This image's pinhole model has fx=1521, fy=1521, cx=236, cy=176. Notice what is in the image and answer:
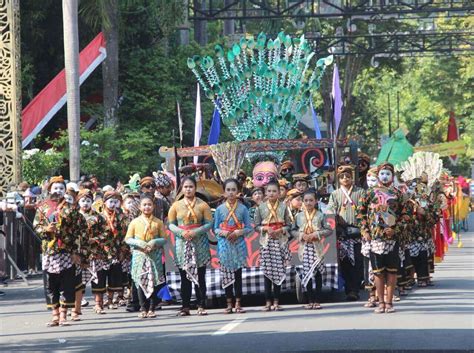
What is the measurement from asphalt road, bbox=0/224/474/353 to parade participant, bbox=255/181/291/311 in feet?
1.30

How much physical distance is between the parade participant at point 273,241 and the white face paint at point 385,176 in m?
1.50

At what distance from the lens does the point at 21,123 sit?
33844mm

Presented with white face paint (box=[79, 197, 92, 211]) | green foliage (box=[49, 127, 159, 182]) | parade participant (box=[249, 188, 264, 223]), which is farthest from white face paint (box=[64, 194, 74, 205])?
green foliage (box=[49, 127, 159, 182])

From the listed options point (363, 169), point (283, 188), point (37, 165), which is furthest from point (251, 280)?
point (37, 165)

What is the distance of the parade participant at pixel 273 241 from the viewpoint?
19234mm

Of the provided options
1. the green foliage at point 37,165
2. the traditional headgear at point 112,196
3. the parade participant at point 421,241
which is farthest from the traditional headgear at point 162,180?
the green foliage at point 37,165

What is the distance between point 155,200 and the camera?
2034 centimetres

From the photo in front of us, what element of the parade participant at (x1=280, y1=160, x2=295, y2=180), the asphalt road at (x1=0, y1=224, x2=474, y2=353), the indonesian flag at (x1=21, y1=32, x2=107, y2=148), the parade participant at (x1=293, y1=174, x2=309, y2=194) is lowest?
the asphalt road at (x1=0, y1=224, x2=474, y2=353)

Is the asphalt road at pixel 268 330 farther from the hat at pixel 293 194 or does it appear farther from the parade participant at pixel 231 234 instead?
the hat at pixel 293 194

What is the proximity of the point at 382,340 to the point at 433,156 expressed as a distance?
42.7ft

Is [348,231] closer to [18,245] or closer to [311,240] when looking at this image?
[311,240]

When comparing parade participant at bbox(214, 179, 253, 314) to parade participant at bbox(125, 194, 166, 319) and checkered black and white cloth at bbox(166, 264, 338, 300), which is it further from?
parade participant at bbox(125, 194, 166, 319)

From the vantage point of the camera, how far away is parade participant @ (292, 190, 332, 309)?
19.2m

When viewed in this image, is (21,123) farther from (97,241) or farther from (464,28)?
(464,28)
